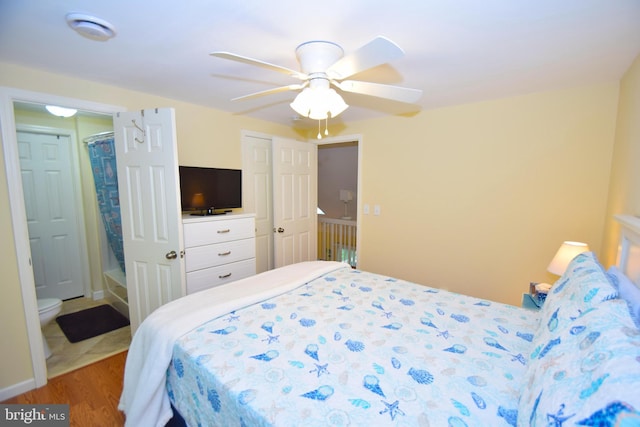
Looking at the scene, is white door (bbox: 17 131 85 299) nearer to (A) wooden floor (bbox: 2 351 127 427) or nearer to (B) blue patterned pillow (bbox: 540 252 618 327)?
(A) wooden floor (bbox: 2 351 127 427)

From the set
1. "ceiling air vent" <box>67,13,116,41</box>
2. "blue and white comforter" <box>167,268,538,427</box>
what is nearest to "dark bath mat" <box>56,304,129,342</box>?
"blue and white comforter" <box>167,268,538,427</box>

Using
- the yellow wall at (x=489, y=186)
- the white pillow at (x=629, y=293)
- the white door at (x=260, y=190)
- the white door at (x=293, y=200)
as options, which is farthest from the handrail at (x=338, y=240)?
the white pillow at (x=629, y=293)

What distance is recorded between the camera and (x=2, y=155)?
182 centimetres

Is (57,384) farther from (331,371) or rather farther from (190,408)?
(331,371)

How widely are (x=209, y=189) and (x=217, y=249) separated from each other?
61cm

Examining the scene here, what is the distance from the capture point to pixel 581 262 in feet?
4.73

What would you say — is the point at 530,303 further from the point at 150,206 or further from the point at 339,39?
the point at 150,206

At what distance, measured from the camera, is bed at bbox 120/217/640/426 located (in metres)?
0.76

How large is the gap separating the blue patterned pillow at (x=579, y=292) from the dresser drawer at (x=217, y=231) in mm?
2348

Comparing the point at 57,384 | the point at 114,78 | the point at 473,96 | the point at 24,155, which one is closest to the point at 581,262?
the point at 473,96

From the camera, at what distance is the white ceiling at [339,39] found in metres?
1.24

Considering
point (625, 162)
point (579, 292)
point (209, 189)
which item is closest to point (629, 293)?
point (579, 292)

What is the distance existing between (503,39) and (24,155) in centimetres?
460

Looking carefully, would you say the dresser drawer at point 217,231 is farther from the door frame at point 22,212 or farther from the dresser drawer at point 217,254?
the door frame at point 22,212
